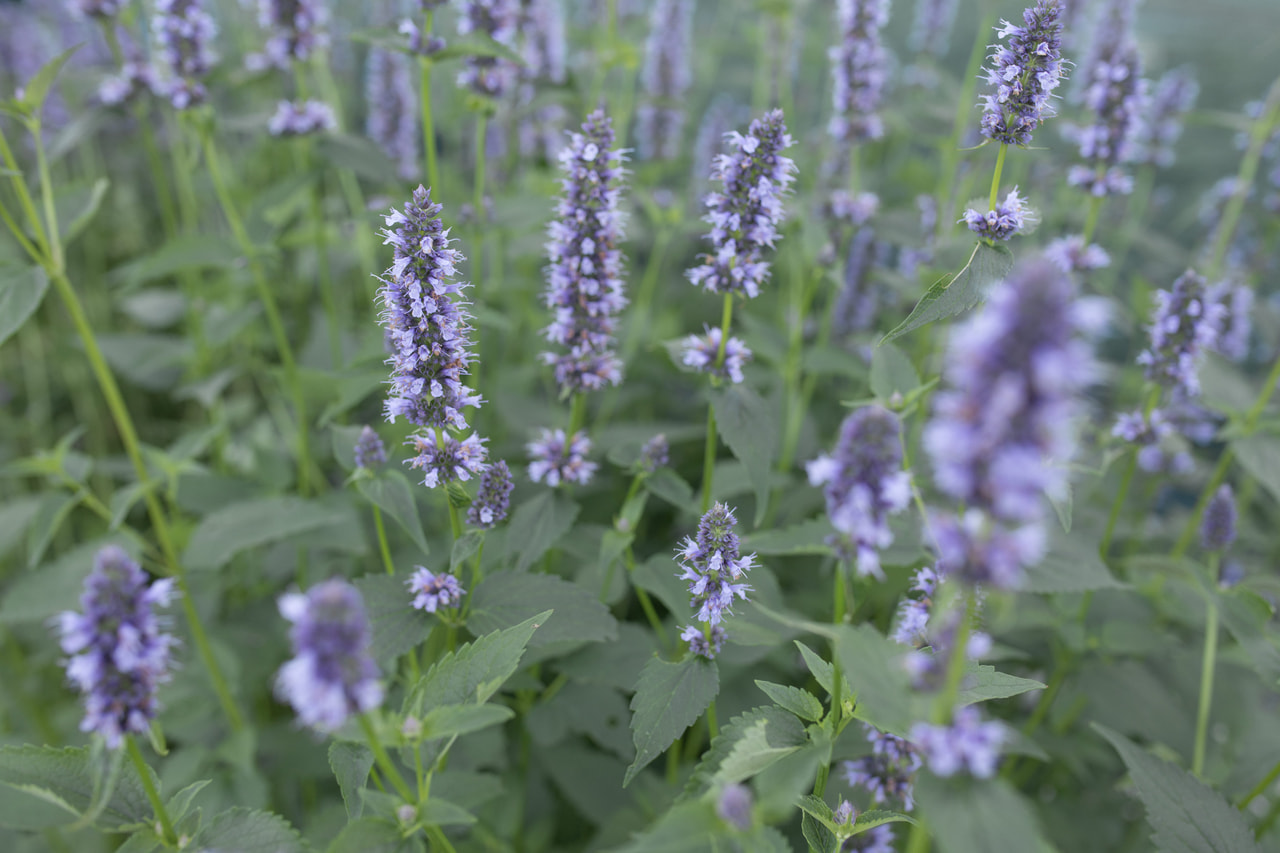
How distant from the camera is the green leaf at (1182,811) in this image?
7.72 ft

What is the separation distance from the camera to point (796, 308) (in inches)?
181

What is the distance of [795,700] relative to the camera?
2.13 m

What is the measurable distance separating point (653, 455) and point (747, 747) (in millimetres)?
1124

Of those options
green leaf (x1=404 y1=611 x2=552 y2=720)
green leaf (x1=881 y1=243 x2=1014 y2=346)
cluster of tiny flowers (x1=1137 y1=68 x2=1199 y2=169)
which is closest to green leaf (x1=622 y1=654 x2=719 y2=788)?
green leaf (x1=404 y1=611 x2=552 y2=720)

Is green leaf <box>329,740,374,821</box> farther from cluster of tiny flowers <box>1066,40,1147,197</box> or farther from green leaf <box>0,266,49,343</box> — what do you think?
cluster of tiny flowers <box>1066,40,1147,197</box>

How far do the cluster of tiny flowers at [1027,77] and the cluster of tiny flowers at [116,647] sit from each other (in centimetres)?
259

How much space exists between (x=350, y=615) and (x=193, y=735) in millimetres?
2987

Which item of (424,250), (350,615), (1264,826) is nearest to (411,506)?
(424,250)

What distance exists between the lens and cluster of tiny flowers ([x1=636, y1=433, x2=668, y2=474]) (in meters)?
2.76

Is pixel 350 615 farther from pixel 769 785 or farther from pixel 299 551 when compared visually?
pixel 299 551

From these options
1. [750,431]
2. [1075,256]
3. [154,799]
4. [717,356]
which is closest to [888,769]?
[750,431]

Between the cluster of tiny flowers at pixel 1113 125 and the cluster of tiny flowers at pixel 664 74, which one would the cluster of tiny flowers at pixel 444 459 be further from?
the cluster of tiny flowers at pixel 664 74

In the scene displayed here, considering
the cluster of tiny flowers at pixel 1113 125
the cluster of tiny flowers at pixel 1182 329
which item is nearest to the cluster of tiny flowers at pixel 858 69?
the cluster of tiny flowers at pixel 1113 125

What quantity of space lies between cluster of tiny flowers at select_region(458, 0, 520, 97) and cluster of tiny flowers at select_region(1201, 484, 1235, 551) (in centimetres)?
377
